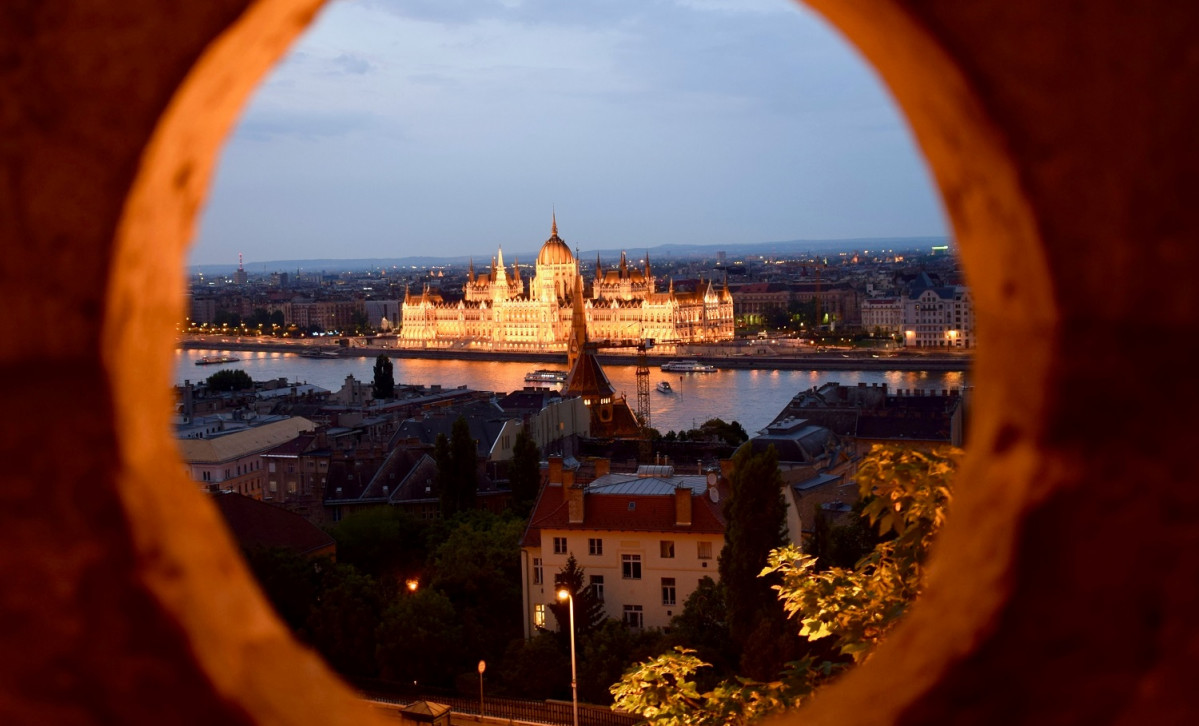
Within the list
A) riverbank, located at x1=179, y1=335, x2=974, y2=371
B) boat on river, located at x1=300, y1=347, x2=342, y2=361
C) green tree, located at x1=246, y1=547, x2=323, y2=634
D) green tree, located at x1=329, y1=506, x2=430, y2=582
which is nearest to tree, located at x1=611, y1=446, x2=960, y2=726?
green tree, located at x1=246, y1=547, x2=323, y2=634

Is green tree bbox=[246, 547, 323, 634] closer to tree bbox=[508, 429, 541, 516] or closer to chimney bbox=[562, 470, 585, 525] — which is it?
chimney bbox=[562, 470, 585, 525]

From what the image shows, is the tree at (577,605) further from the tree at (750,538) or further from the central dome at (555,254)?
the central dome at (555,254)

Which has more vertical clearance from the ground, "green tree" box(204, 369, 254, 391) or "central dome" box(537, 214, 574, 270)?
"central dome" box(537, 214, 574, 270)

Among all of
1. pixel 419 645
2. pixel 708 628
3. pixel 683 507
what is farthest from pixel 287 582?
pixel 708 628

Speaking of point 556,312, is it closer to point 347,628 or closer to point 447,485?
point 447,485

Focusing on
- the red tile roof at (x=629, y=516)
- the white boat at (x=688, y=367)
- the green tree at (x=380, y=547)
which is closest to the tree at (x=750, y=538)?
the red tile roof at (x=629, y=516)

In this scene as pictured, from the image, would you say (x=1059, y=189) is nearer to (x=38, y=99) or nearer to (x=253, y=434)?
(x=38, y=99)

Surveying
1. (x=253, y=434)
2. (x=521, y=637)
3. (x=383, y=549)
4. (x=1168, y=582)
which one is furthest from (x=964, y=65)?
(x=253, y=434)
